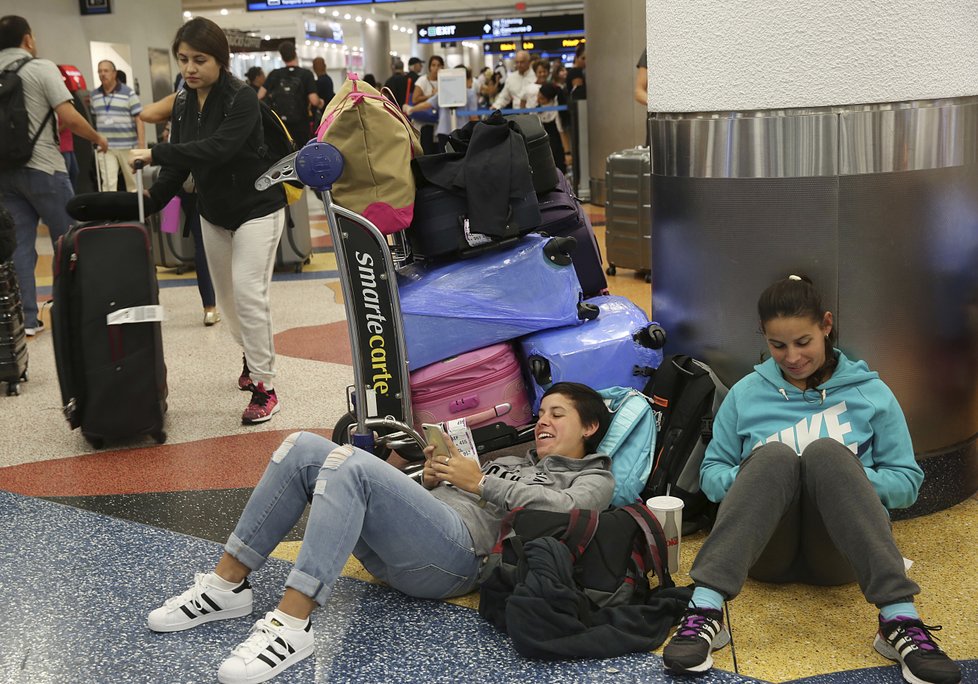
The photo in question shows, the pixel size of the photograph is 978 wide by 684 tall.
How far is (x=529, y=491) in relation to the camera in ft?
8.59

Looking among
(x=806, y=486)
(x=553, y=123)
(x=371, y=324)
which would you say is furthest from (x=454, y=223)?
(x=553, y=123)

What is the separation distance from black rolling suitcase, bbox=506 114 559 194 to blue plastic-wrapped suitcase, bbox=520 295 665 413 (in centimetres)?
59

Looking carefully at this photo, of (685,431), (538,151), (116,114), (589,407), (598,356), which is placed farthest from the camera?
(116,114)

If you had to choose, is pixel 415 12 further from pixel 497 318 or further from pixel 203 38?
pixel 497 318

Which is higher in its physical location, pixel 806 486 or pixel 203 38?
pixel 203 38

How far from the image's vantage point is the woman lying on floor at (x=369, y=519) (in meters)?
2.40

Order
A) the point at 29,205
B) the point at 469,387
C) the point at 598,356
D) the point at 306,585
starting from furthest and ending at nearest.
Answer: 1. the point at 29,205
2. the point at 469,387
3. the point at 598,356
4. the point at 306,585

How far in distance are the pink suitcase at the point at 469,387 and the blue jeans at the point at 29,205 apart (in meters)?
3.39

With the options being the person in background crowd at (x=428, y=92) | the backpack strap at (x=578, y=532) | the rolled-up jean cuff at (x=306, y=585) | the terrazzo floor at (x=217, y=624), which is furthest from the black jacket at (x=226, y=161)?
the person in background crowd at (x=428, y=92)

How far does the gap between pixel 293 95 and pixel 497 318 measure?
8.65m

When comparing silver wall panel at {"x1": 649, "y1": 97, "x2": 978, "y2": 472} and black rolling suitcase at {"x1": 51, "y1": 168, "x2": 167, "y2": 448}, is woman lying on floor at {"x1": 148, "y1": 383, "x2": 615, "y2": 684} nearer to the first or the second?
silver wall panel at {"x1": 649, "y1": 97, "x2": 978, "y2": 472}

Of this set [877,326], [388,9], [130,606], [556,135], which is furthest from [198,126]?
[388,9]

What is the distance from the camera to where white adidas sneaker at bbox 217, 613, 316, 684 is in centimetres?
237

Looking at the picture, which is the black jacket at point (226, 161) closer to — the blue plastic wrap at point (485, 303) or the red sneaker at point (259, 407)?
the red sneaker at point (259, 407)
